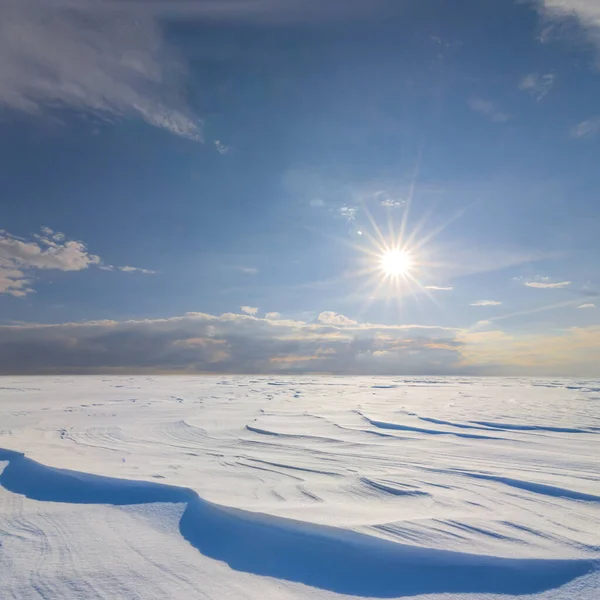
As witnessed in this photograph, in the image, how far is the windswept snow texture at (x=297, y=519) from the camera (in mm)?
2311

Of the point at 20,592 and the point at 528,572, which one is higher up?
the point at 528,572

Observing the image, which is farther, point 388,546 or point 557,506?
point 557,506

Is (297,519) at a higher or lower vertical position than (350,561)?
higher

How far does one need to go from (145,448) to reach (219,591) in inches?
163

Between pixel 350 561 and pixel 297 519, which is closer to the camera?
pixel 350 561

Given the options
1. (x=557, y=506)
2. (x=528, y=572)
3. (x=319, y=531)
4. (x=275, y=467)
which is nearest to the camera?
(x=528, y=572)

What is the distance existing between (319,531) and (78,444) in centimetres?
497

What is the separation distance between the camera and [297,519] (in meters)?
2.89

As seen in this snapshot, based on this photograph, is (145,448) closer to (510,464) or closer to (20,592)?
(20,592)

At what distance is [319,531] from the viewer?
9.01 ft

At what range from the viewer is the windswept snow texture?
2.31 meters

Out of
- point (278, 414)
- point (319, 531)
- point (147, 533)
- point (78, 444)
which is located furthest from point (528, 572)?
point (278, 414)

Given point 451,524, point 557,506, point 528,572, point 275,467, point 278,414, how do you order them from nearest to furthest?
1. point 528,572
2. point 451,524
3. point 557,506
4. point 275,467
5. point 278,414

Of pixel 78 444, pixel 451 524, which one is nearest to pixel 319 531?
pixel 451 524
